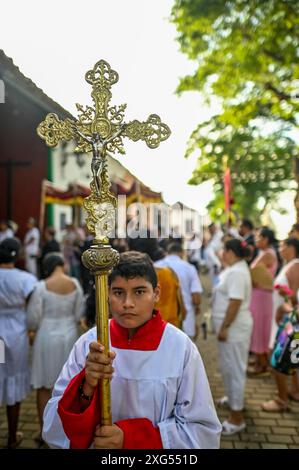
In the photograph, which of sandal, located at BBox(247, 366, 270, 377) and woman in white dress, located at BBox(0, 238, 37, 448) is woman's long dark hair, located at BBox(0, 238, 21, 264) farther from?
sandal, located at BBox(247, 366, 270, 377)

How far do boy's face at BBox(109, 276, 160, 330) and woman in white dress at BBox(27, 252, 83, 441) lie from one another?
227 cm

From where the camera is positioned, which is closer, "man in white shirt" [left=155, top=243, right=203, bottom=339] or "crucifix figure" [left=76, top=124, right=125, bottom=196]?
"crucifix figure" [left=76, top=124, right=125, bottom=196]

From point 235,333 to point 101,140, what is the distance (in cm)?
320

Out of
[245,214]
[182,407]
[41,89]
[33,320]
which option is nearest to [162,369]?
[182,407]

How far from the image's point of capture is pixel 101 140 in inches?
70.5

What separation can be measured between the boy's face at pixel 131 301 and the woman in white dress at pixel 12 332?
225cm

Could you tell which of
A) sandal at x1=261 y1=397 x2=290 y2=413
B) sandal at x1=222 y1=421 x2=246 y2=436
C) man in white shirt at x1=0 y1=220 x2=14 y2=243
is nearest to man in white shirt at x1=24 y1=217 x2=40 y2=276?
man in white shirt at x1=0 y1=220 x2=14 y2=243

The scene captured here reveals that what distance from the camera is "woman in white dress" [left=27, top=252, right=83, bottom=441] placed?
13.6 feet

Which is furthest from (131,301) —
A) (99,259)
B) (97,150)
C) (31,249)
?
(31,249)

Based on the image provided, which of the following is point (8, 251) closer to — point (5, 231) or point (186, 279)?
point (186, 279)

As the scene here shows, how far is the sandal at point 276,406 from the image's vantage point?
4840 millimetres

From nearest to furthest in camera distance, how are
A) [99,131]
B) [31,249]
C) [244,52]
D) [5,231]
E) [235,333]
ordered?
1. [99,131]
2. [235,333]
3. [244,52]
4. [5,231]
5. [31,249]
